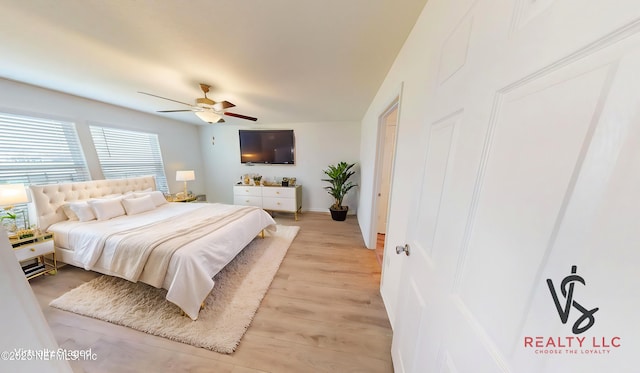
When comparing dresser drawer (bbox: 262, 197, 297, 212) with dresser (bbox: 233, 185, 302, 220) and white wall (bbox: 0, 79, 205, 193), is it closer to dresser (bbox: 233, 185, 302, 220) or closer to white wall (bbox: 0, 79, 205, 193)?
dresser (bbox: 233, 185, 302, 220)

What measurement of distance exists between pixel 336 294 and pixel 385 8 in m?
2.31

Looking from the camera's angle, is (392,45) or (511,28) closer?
(511,28)

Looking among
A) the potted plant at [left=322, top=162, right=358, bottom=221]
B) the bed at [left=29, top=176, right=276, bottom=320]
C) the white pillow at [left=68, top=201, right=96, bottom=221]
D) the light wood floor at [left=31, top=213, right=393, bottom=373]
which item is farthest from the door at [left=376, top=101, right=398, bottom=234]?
the white pillow at [left=68, top=201, right=96, bottom=221]

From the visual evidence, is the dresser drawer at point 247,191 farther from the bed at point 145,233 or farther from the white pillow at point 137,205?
the white pillow at point 137,205

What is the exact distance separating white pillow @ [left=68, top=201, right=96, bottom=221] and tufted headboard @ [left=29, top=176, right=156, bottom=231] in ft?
0.40

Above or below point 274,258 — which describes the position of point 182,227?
above

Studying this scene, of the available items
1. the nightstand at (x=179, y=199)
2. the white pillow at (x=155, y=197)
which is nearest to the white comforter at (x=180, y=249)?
the white pillow at (x=155, y=197)

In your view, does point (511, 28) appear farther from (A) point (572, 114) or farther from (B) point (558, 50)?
(A) point (572, 114)

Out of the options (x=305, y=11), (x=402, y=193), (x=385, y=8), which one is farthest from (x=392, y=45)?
(x=402, y=193)

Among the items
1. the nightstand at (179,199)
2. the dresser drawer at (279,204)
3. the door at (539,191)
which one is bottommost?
the dresser drawer at (279,204)

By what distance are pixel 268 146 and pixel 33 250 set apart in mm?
3405

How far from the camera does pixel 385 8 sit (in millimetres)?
1082

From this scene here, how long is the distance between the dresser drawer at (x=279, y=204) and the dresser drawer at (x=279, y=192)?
88mm

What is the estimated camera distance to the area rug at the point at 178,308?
1454mm
